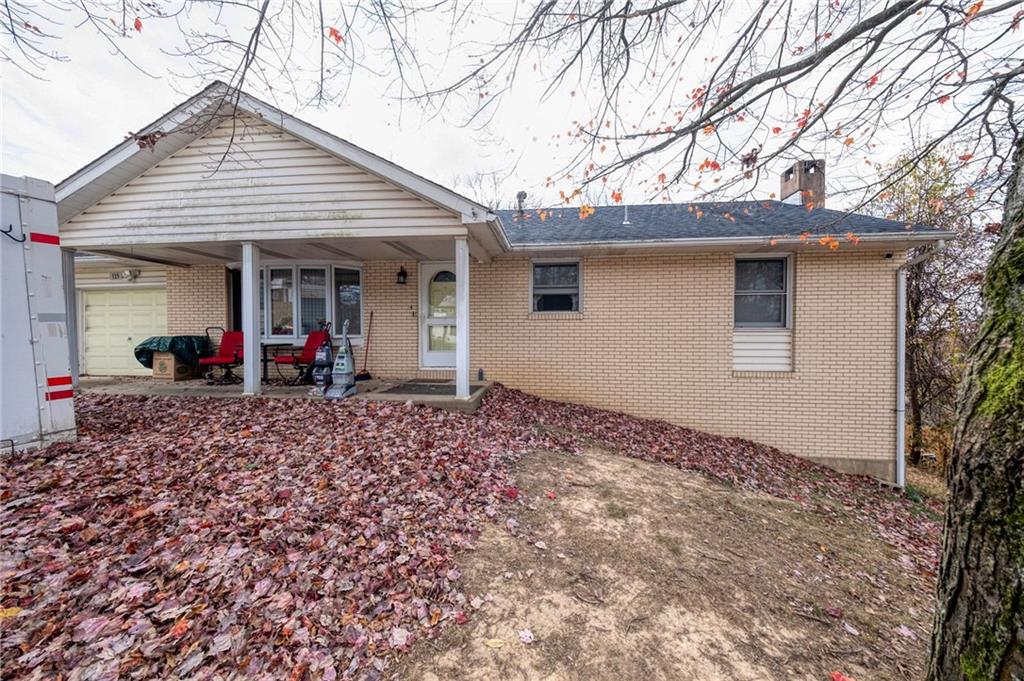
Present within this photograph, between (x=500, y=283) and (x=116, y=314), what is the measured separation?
9.26 metres

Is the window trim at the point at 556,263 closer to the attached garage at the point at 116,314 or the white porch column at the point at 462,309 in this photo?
the white porch column at the point at 462,309

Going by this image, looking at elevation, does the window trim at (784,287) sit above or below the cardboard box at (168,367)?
above

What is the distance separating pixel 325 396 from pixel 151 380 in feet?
16.7

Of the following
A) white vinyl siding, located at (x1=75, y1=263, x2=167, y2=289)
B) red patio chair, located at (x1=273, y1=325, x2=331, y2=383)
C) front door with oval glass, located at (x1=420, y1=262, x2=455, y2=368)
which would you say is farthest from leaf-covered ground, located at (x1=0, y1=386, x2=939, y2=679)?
white vinyl siding, located at (x1=75, y1=263, x2=167, y2=289)

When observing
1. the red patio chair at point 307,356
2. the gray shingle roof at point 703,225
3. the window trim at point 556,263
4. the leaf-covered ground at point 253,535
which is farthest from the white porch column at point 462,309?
the red patio chair at point 307,356

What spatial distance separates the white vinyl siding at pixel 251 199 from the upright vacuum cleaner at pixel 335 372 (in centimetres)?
185

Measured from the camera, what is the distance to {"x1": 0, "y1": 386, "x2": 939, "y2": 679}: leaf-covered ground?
6.54ft

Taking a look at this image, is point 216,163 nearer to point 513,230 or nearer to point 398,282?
point 398,282

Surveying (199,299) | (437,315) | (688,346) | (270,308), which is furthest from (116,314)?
(688,346)

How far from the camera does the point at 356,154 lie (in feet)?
19.9

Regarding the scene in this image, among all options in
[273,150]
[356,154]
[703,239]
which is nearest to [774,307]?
[703,239]

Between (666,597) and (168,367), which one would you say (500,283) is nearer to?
(666,597)

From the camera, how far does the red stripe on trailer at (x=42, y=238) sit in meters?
4.22

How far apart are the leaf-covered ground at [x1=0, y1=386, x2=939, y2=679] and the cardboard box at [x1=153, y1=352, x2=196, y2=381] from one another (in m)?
2.78
